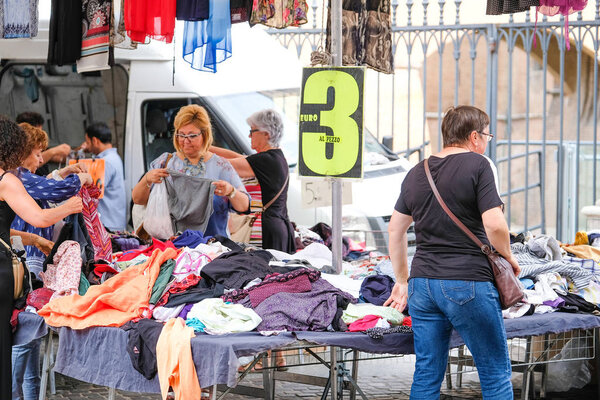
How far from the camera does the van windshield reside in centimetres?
911

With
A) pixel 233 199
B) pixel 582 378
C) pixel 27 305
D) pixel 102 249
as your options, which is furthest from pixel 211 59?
pixel 582 378

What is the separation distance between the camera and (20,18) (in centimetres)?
683

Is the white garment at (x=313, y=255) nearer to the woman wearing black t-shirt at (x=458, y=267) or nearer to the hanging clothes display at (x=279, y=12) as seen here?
the woman wearing black t-shirt at (x=458, y=267)

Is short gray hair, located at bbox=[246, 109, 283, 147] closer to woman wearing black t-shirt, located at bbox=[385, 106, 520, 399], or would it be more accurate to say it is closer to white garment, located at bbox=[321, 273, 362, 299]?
white garment, located at bbox=[321, 273, 362, 299]

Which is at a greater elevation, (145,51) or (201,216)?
(145,51)

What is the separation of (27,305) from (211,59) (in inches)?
96.1

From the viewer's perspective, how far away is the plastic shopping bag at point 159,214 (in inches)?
258

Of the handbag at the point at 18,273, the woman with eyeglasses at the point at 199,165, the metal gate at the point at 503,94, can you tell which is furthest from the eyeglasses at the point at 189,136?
the metal gate at the point at 503,94

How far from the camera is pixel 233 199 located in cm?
648

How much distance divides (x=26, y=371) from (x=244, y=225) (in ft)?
7.23

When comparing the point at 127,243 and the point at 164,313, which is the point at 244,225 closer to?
the point at 127,243

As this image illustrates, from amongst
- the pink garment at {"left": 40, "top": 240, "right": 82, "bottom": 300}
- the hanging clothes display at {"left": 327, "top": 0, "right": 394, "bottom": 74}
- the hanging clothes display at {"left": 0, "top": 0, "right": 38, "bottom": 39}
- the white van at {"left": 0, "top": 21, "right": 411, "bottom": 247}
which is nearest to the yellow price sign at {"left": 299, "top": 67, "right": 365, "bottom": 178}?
the hanging clothes display at {"left": 327, "top": 0, "right": 394, "bottom": 74}

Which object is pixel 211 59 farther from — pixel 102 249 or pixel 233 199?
pixel 102 249

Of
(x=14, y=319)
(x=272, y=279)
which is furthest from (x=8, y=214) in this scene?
(x=272, y=279)
